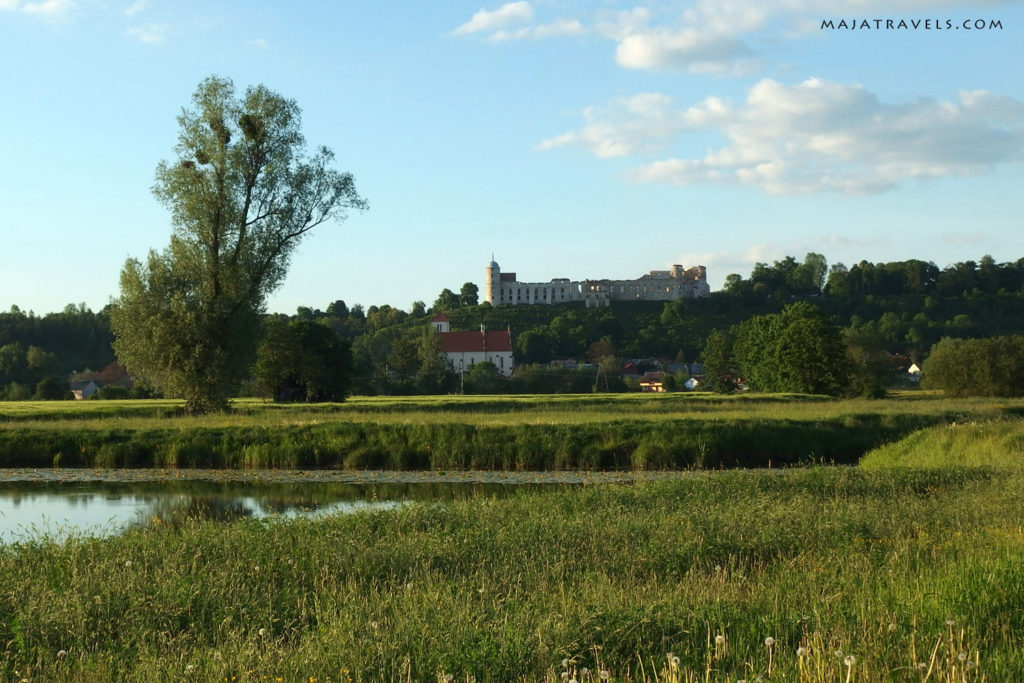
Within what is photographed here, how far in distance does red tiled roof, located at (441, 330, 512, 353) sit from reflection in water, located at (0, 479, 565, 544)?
122 metres

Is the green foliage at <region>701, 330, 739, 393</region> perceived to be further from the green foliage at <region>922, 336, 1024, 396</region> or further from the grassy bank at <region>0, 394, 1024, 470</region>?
the grassy bank at <region>0, 394, 1024, 470</region>

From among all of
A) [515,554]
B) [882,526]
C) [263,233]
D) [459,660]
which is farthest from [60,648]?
[263,233]

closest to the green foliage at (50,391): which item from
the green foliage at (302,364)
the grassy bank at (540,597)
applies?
the green foliage at (302,364)

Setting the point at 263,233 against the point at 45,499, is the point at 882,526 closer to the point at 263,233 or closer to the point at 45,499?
the point at 45,499

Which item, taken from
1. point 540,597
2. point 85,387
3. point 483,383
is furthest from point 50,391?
point 540,597

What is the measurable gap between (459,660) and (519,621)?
0.87 metres

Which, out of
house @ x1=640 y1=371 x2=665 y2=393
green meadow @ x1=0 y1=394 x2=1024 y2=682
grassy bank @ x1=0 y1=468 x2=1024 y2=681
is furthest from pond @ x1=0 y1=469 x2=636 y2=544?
house @ x1=640 y1=371 x2=665 y2=393

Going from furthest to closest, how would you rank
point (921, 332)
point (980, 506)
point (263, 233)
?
point (921, 332), point (263, 233), point (980, 506)

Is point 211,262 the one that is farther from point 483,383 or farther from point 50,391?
point 483,383

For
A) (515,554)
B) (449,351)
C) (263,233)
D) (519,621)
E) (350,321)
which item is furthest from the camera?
(350,321)

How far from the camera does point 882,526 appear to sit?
12133mm

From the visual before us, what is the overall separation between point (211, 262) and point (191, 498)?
1873cm

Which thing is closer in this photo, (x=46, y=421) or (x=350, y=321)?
(x=46, y=421)

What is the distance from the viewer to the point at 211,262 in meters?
38.3
